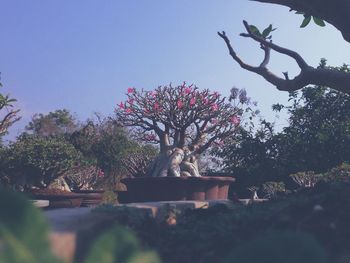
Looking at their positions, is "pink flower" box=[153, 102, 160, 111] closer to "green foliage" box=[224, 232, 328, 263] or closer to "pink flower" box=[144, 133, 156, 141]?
"pink flower" box=[144, 133, 156, 141]

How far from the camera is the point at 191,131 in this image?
1004cm

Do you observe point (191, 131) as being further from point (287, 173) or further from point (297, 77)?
point (297, 77)

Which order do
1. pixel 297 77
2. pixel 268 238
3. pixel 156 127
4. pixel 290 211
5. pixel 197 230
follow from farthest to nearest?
pixel 156 127 < pixel 297 77 < pixel 197 230 < pixel 290 211 < pixel 268 238

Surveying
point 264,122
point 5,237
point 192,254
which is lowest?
point 192,254

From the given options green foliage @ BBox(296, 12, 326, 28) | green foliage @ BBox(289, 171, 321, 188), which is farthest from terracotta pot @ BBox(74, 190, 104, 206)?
green foliage @ BBox(296, 12, 326, 28)

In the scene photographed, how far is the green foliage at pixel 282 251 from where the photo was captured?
94cm

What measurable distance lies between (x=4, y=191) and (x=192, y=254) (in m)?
1.07

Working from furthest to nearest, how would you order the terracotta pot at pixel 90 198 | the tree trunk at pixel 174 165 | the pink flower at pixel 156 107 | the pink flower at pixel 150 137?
the pink flower at pixel 150 137
the pink flower at pixel 156 107
the terracotta pot at pixel 90 198
the tree trunk at pixel 174 165

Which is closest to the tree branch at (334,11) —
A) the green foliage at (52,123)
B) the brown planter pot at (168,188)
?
the brown planter pot at (168,188)

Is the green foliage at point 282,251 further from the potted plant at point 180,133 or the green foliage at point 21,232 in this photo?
the potted plant at point 180,133

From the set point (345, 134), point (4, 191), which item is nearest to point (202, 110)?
point (345, 134)

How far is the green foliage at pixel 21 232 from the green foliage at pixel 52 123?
20.8 metres

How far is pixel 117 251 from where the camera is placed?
94 centimetres

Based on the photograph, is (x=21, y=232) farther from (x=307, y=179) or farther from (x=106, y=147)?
(x=106, y=147)
